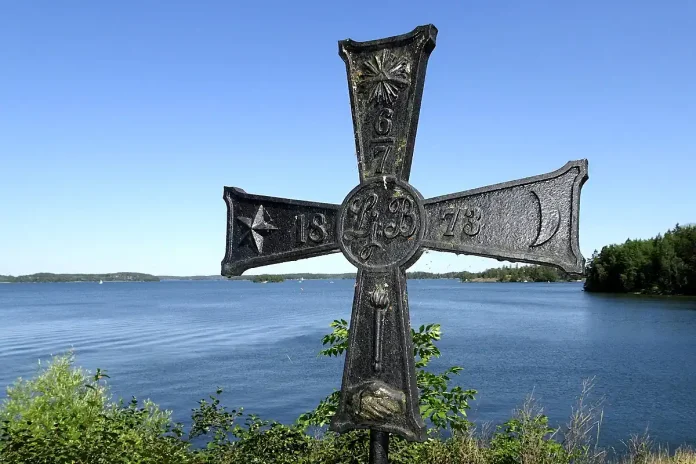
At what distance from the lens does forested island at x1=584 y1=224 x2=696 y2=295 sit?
305ft

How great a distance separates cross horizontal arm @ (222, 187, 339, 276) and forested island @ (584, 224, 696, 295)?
99.2 metres

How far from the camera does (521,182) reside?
11.3ft

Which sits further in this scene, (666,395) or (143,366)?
(143,366)

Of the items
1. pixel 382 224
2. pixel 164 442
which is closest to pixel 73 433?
pixel 164 442

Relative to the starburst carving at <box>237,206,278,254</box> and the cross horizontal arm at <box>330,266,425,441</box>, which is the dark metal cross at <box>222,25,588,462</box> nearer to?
the cross horizontal arm at <box>330,266,425,441</box>

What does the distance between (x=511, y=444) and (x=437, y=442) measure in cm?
88

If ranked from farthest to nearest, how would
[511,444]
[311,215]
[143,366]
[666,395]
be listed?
[143,366] < [666,395] < [511,444] < [311,215]

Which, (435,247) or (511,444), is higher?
(435,247)

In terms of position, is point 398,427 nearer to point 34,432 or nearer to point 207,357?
point 34,432

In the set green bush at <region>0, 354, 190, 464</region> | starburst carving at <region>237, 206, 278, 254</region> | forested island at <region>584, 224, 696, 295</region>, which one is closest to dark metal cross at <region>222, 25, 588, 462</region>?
starburst carving at <region>237, 206, 278, 254</region>

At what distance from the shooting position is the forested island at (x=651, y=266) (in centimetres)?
9294

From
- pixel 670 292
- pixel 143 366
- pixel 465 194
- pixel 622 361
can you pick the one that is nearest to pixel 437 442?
pixel 465 194

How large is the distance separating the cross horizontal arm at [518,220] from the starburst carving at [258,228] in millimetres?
1280

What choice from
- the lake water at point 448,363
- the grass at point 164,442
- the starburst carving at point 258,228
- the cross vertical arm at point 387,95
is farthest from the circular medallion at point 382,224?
the lake water at point 448,363
